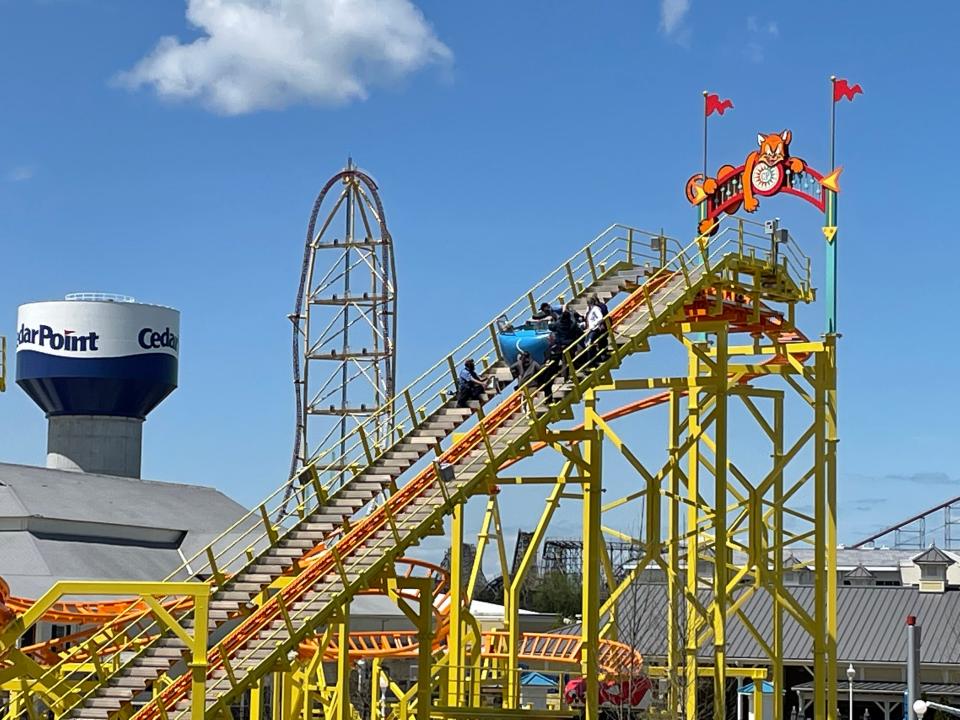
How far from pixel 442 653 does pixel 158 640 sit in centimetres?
1386

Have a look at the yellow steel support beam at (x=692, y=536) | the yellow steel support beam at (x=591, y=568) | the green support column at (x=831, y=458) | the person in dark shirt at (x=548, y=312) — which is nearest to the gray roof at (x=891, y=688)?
the yellow steel support beam at (x=692, y=536)

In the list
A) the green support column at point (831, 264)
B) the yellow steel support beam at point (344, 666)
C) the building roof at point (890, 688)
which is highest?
the green support column at point (831, 264)

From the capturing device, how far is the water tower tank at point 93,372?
220 feet

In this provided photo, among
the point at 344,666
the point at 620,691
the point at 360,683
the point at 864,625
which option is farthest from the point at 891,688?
the point at 344,666

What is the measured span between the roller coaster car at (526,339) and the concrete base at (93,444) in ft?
135

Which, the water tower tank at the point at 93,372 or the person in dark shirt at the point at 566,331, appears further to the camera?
the water tower tank at the point at 93,372

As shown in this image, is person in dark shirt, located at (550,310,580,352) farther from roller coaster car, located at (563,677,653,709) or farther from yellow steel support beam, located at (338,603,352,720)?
roller coaster car, located at (563,677,653,709)

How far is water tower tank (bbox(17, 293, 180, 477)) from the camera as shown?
6694 cm

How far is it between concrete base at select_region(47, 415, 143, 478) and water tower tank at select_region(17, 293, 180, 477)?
4 centimetres

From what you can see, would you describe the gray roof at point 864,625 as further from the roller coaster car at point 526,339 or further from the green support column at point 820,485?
the roller coaster car at point 526,339

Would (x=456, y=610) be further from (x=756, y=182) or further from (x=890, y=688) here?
(x=890, y=688)

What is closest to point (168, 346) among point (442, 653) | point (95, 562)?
point (95, 562)

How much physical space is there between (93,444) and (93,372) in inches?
112

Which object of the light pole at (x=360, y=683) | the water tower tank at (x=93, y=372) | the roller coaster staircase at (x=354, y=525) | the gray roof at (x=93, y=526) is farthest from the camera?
the water tower tank at (x=93, y=372)
